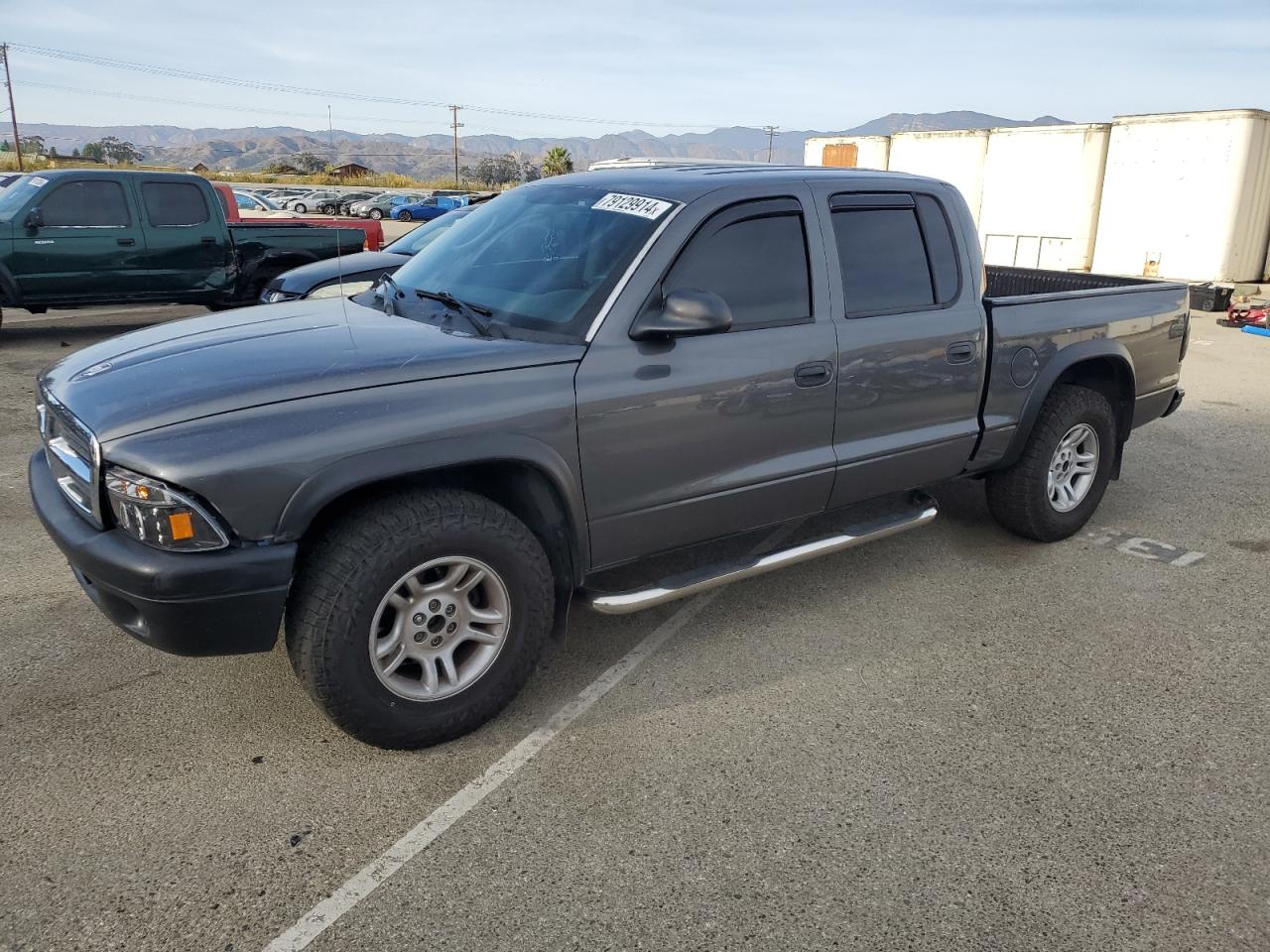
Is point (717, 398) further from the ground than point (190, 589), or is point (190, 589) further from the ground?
point (717, 398)

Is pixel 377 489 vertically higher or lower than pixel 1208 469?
higher

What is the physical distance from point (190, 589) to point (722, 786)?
1.68 meters

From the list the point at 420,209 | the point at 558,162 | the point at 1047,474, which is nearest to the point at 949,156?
the point at 1047,474

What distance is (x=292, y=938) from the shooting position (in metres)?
2.37

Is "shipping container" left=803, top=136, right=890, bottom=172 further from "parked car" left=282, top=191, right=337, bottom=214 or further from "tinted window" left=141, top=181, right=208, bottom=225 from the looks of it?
"parked car" left=282, top=191, right=337, bottom=214

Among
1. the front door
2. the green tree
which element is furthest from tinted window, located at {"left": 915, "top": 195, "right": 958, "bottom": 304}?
the green tree

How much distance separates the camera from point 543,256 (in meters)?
3.73

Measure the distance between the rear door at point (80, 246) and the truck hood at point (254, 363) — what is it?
7.83 metres

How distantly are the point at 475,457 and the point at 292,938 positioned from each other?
140cm

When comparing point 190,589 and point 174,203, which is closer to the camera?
point 190,589

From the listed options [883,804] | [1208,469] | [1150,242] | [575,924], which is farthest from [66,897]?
[1150,242]

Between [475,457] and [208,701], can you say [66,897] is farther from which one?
[475,457]

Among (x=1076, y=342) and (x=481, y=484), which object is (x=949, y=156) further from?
(x=481, y=484)

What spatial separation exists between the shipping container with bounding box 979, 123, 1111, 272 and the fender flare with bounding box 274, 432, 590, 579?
50.6 feet
